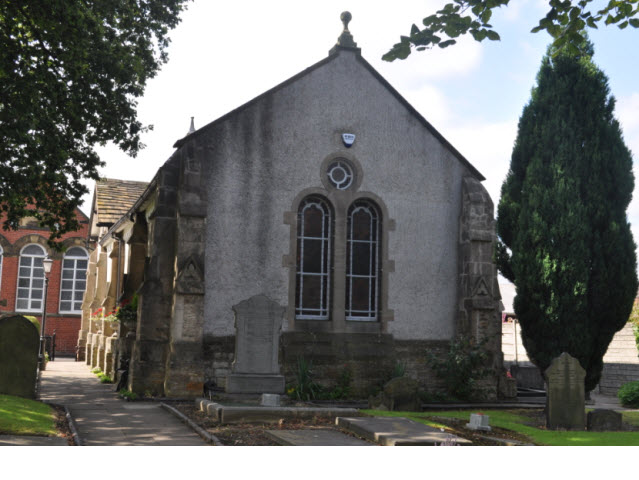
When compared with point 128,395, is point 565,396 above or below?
above

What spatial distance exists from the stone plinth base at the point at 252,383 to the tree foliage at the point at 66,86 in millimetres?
5213

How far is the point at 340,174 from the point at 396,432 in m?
7.84

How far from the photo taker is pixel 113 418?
428 inches

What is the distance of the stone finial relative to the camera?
1580cm

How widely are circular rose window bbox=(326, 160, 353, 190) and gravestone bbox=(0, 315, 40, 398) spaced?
707cm

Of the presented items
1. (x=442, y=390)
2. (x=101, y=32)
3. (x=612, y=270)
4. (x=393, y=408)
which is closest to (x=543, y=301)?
(x=612, y=270)

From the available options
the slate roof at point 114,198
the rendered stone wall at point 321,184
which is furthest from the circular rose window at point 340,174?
the slate roof at point 114,198

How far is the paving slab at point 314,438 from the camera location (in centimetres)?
835

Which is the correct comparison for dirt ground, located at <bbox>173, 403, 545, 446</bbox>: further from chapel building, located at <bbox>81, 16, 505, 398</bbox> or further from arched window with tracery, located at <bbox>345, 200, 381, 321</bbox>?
arched window with tracery, located at <bbox>345, 200, 381, 321</bbox>

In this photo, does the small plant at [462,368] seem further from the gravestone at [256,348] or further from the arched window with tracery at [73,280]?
the arched window with tracery at [73,280]

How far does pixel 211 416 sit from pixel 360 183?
685cm

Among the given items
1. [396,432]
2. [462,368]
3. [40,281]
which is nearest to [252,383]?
[396,432]

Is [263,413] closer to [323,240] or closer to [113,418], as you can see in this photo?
[113,418]

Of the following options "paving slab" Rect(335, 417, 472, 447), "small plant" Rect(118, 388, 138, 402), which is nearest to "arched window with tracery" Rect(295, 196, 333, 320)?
"small plant" Rect(118, 388, 138, 402)
